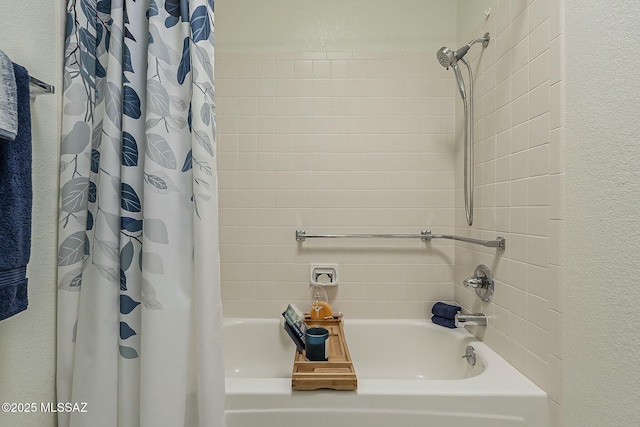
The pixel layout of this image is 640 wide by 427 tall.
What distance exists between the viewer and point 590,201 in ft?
3.11

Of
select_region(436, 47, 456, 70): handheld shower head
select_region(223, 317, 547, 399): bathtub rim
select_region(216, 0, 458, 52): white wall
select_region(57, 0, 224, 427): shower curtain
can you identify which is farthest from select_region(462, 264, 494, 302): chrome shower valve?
select_region(216, 0, 458, 52): white wall

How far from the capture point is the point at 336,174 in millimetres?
1974

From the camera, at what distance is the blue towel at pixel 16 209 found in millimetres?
716

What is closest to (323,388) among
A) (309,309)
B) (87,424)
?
(87,424)

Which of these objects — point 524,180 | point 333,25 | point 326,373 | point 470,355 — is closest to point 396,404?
point 326,373

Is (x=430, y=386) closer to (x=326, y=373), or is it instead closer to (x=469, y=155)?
(x=326, y=373)

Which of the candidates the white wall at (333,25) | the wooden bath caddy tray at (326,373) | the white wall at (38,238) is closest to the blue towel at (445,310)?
the wooden bath caddy tray at (326,373)

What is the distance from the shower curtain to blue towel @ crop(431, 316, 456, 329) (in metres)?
1.28

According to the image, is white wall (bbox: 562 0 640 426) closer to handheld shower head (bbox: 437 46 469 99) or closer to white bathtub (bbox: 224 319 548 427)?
white bathtub (bbox: 224 319 548 427)

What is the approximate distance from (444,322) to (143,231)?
156 cm

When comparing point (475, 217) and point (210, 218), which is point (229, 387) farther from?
point (475, 217)

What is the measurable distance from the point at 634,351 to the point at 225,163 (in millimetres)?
1851

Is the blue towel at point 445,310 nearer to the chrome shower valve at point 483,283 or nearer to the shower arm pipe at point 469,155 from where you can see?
the chrome shower valve at point 483,283

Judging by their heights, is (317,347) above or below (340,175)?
below
